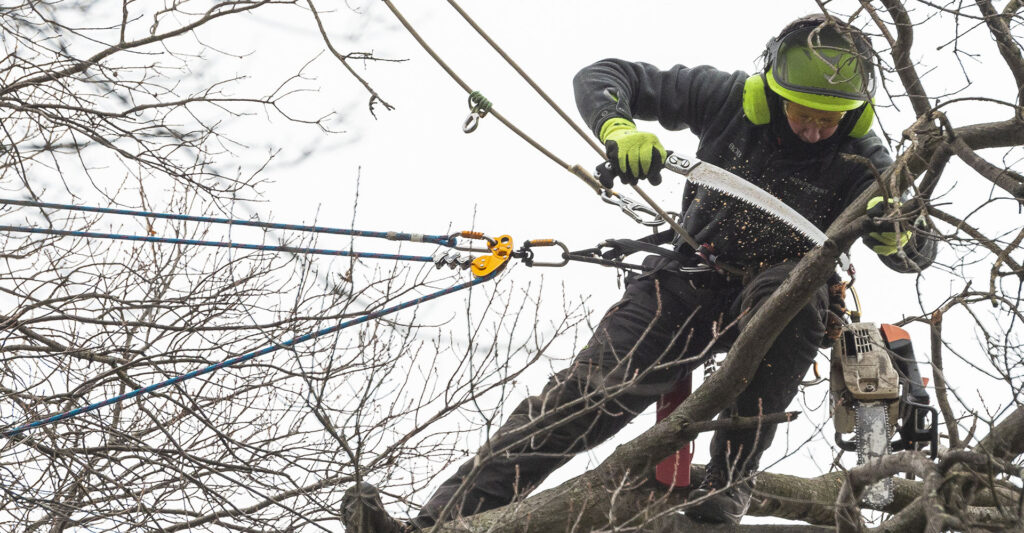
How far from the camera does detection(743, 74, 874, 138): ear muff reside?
431 cm

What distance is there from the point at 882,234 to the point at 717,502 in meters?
1.19

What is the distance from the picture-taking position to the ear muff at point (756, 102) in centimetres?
431

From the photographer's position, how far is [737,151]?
14.4ft

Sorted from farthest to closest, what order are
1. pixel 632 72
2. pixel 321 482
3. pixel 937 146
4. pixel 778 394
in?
1. pixel 632 72
2. pixel 321 482
3. pixel 778 394
4. pixel 937 146

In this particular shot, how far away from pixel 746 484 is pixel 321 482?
169 cm

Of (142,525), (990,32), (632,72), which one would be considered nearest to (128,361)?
(142,525)

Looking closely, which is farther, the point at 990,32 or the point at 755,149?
the point at 755,149

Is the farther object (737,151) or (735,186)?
(737,151)

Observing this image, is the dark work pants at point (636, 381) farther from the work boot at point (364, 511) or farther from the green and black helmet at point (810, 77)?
the green and black helmet at point (810, 77)

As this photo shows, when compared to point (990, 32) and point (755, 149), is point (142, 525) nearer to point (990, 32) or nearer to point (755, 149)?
point (755, 149)

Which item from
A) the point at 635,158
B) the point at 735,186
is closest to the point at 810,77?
the point at 735,186

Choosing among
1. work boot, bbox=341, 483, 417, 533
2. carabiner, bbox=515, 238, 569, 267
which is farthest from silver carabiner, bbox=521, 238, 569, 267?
work boot, bbox=341, 483, 417, 533

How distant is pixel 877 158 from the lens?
4.32 m

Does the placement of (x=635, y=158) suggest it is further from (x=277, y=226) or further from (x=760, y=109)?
(x=277, y=226)
